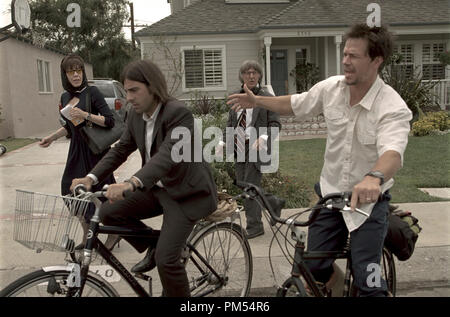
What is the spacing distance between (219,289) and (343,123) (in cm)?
157

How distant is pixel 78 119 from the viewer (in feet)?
15.0

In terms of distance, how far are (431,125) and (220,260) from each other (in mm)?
11252

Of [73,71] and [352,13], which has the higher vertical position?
[352,13]

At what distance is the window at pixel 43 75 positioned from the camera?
20.5 m

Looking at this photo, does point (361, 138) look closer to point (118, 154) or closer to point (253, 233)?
point (118, 154)

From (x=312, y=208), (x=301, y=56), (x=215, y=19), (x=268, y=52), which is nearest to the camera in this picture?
(x=312, y=208)

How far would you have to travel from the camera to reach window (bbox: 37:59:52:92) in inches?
807

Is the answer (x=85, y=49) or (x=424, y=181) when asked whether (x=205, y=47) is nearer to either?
(x=424, y=181)

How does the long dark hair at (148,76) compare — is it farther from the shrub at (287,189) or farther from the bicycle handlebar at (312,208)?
the shrub at (287,189)

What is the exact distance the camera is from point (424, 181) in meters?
8.04

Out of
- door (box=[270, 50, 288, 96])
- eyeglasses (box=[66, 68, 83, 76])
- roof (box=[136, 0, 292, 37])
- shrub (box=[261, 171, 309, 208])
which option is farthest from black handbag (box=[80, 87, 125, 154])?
door (box=[270, 50, 288, 96])

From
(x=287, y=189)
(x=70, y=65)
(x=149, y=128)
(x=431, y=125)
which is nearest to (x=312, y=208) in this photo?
(x=149, y=128)
